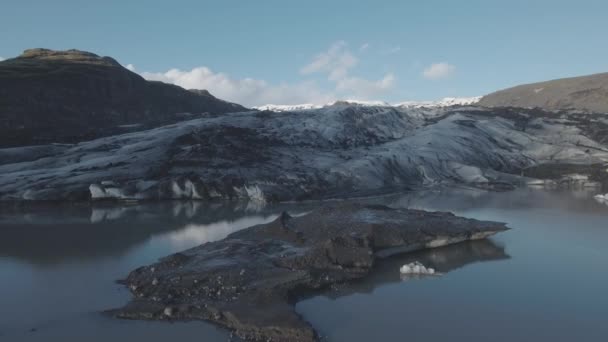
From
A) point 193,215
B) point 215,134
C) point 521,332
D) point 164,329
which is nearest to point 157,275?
point 164,329

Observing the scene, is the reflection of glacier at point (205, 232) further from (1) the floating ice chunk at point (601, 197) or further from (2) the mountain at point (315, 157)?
(1) the floating ice chunk at point (601, 197)

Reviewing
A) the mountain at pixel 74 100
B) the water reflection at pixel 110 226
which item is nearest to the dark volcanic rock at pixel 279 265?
the water reflection at pixel 110 226

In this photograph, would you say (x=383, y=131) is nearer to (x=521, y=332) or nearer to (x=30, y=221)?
(x=30, y=221)

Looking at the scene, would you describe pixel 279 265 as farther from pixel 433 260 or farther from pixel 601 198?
pixel 601 198

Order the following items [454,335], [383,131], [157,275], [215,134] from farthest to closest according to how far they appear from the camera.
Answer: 1. [383,131]
2. [215,134]
3. [157,275]
4. [454,335]

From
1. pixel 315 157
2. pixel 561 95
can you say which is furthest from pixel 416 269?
pixel 561 95

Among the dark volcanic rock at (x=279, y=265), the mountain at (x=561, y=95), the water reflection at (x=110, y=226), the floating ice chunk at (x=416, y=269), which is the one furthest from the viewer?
the mountain at (x=561, y=95)
